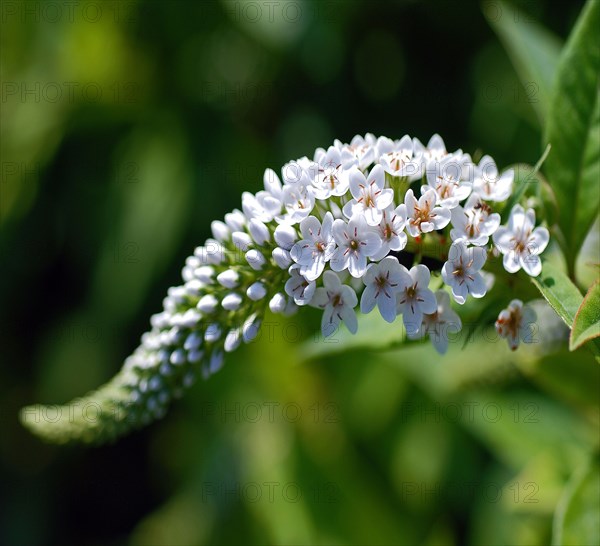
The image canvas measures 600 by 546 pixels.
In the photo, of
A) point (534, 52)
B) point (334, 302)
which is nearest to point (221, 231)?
point (334, 302)

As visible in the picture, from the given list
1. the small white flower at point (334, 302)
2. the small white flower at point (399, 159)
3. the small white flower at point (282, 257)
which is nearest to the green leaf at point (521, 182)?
the small white flower at point (399, 159)

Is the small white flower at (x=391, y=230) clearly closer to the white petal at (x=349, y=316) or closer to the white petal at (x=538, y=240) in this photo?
the white petal at (x=349, y=316)

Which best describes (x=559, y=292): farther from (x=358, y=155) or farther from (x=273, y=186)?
(x=273, y=186)

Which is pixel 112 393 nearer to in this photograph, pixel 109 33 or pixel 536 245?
pixel 536 245

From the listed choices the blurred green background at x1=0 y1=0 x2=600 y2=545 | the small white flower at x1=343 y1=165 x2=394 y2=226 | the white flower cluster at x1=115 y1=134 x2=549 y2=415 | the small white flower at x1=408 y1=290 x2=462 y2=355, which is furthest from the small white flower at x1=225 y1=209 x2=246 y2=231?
the blurred green background at x1=0 y1=0 x2=600 y2=545

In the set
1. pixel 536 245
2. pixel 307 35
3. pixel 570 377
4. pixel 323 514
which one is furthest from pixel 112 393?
pixel 307 35

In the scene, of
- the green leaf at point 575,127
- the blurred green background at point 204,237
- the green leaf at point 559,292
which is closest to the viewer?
the green leaf at point 559,292
